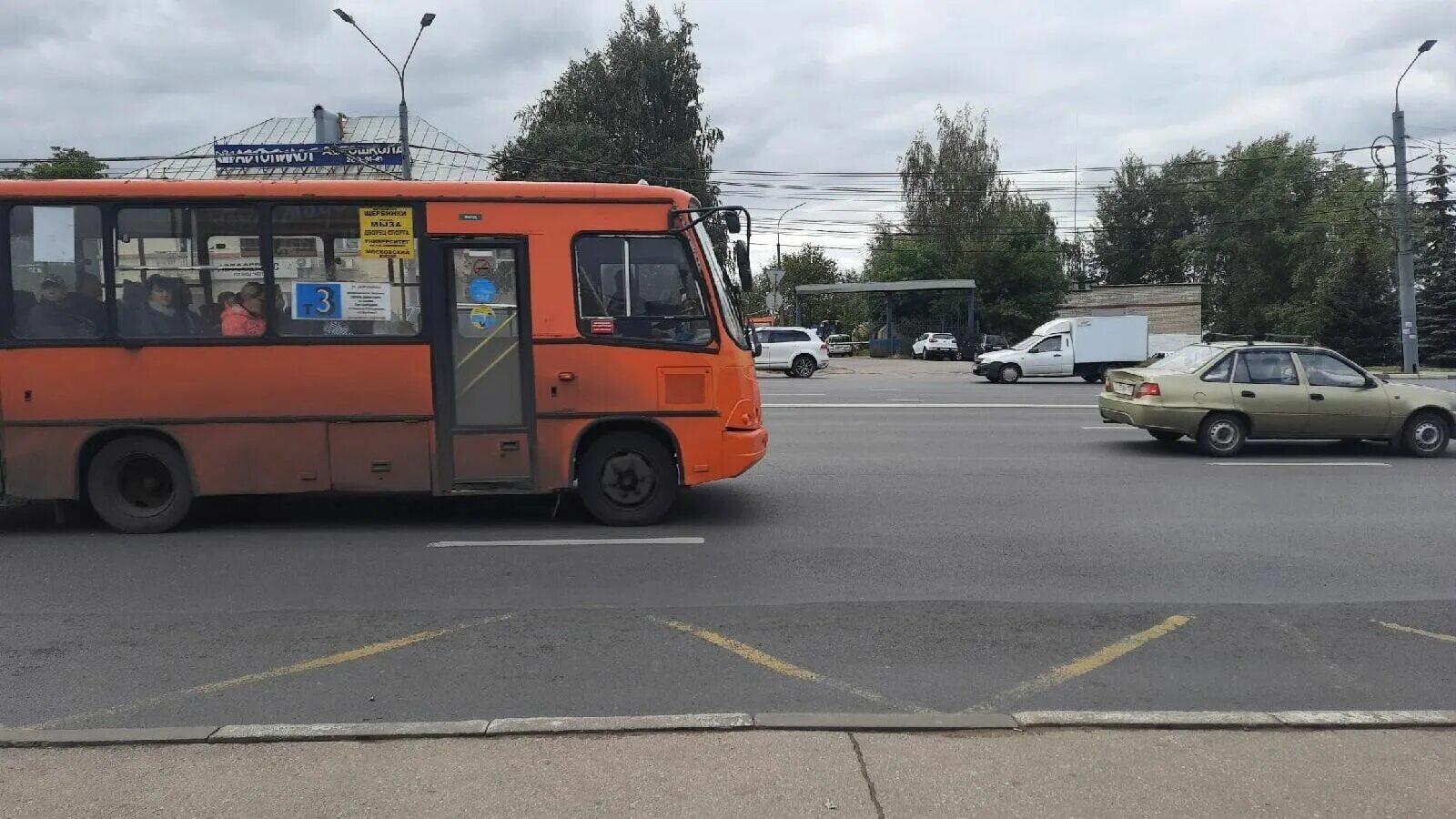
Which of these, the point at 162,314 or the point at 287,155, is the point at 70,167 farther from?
the point at 162,314

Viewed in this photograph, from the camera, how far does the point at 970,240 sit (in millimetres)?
58875

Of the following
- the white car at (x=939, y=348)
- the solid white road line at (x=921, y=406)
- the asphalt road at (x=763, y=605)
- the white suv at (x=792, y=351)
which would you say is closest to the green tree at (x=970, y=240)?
the white car at (x=939, y=348)

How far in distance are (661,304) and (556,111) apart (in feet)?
134

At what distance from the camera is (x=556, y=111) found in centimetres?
4631

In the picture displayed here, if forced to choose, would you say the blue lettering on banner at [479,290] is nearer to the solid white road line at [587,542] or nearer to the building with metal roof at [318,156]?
the solid white road line at [587,542]

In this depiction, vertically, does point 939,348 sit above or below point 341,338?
above

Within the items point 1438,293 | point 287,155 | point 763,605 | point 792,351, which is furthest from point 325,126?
point 1438,293

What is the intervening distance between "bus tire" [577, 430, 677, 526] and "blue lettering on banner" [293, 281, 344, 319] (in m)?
2.32

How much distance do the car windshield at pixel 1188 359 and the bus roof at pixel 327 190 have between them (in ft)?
25.8

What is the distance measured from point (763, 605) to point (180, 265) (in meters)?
5.33

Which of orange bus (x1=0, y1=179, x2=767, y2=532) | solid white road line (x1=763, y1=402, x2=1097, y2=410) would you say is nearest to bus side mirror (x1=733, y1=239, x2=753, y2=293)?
orange bus (x1=0, y1=179, x2=767, y2=532)

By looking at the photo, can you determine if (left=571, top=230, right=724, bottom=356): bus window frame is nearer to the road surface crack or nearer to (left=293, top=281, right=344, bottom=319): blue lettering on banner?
(left=293, top=281, right=344, bottom=319): blue lettering on banner

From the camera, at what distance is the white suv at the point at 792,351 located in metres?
33.6

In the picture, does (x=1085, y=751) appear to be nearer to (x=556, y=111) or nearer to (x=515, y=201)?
(x=515, y=201)
